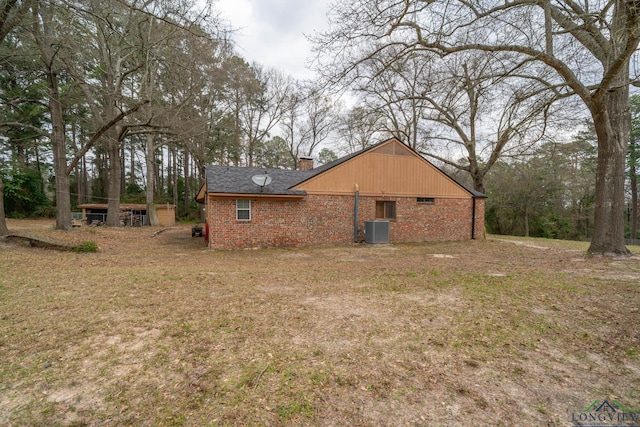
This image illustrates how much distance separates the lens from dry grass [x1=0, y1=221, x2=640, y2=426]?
2.13 metres

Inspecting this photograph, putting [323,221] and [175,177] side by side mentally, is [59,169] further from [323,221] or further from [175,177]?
[175,177]

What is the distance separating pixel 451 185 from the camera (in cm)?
1429

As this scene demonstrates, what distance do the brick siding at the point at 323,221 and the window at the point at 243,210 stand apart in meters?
0.15

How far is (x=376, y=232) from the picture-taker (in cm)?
1232

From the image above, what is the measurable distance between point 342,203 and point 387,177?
263 cm

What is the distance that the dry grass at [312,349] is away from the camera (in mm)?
2135

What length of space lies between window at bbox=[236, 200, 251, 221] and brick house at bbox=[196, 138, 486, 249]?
0.13 ft

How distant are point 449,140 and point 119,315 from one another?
63.8ft

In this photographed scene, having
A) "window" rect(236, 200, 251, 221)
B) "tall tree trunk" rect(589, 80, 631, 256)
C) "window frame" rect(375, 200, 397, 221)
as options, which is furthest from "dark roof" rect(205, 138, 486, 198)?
"tall tree trunk" rect(589, 80, 631, 256)

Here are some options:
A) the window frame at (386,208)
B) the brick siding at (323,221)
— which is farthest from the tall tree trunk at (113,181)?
the window frame at (386,208)

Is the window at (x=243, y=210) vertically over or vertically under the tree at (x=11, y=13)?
under

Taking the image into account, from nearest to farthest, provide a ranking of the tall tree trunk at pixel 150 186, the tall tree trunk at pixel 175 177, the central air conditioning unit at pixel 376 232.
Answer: the central air conditioning unit at pixel 376 232, the tall tree trunk at pixel 150 186, the tall tree trunk at pixel 175 177

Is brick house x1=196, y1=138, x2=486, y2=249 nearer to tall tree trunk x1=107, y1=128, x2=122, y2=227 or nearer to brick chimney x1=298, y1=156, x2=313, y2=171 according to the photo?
brick chimney x1=298, y1=156, x2=313, y2=171

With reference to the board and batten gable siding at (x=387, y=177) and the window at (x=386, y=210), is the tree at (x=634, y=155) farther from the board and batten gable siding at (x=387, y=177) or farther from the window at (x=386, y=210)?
the window at (x=386, y=210)
